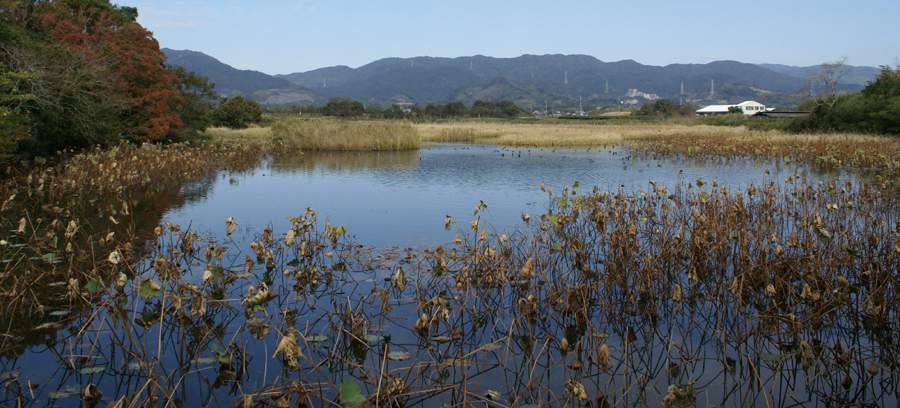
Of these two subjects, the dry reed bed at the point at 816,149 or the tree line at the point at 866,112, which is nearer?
the dry reed bed at the point at 816,149

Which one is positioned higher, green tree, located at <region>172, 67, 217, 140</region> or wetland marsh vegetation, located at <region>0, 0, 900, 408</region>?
green tree, located at <region>172, 67, 217, 140</region>


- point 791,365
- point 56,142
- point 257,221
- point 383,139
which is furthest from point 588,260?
point 383,139

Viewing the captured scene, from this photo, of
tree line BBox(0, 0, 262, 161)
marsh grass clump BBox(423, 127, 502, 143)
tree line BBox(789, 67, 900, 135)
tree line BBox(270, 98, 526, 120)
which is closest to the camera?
tree line BBox(0, 0, 262, 161)

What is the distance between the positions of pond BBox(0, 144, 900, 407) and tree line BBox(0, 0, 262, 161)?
8.33 meters

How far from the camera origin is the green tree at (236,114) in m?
51.1

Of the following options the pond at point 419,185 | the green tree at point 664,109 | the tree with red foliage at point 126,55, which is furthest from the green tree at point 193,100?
the green tree at point 664,109

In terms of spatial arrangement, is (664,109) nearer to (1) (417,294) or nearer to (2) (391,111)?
(2) (391,111)

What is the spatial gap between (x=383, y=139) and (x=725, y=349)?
94.3 ft

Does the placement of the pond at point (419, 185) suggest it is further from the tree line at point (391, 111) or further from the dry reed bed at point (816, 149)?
the tree line at point (391, 111)

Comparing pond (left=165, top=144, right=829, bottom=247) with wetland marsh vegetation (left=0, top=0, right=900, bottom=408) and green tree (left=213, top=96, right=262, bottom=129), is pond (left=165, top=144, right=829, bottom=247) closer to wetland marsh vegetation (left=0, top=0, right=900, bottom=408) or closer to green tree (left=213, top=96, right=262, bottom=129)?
wetland marsh vegetation (left=0, top=0, right=900, bottom=408)

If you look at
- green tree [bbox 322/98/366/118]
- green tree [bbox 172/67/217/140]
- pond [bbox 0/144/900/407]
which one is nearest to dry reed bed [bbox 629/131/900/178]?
pond [bbox 0/144/900/407]

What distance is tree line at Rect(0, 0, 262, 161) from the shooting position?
16250 millimetres

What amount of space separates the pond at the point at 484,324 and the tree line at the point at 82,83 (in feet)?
27.3

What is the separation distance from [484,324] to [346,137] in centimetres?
2764
